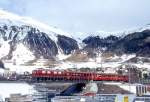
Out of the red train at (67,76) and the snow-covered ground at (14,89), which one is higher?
the red train at (67,76)

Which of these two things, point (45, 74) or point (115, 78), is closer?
point (45, 74)

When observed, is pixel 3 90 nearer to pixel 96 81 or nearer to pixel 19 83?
pixel 19 83

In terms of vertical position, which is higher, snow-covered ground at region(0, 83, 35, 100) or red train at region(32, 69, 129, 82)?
red train at region(32, 69, 129, 82)

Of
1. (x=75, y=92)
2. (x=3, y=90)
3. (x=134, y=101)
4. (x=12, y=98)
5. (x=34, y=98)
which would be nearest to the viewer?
(x=134, y=101)

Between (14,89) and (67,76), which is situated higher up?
(67,76)

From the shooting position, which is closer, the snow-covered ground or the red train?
the snow-covered ground

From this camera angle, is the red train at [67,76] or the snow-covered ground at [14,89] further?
the red train at [67,76]

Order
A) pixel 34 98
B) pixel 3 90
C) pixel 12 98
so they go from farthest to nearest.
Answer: pixel 3 90, pixel 12 98, pixel 34 98

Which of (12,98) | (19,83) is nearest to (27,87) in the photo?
(19,83)
